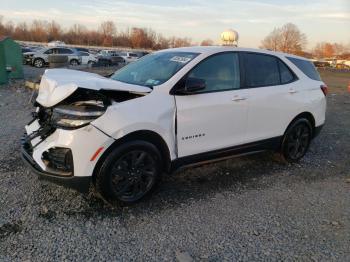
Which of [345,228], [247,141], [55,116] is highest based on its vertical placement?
[55,116]

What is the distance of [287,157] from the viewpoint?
5.82m

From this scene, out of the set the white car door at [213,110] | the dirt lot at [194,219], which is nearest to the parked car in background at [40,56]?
the dirt lot at [194,219]

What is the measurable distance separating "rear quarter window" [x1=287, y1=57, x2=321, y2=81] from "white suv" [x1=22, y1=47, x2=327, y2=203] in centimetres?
24

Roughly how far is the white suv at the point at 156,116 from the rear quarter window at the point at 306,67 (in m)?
0.24

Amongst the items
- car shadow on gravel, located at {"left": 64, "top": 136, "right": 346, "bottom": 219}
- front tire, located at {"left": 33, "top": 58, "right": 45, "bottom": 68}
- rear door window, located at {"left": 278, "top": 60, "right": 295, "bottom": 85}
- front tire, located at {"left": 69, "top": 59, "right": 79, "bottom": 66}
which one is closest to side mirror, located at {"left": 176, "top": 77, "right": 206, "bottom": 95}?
car shadow on gravel, located at {"left": 64, "top": 136, "right": 346, "bottom": 219}

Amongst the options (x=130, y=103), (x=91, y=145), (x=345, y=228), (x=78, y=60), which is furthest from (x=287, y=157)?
(x=78, y=60)

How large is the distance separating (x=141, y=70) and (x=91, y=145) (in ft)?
5.34

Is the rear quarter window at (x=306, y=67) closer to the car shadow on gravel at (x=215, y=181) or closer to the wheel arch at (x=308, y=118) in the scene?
the wheel arch at (x=308, y=118)

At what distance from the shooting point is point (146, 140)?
13.3 feet

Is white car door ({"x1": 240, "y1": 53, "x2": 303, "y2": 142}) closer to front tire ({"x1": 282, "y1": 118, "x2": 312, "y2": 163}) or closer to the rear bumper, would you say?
front tire ({"x1": 282, "y1": 118, "x2": 312, "y2": 163})

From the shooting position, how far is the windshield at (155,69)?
4.40 metres

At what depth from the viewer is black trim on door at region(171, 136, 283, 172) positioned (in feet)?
14.4

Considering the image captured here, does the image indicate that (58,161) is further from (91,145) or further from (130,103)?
(130,103)

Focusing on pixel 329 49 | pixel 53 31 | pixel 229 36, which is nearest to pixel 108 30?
pixel 53 31
